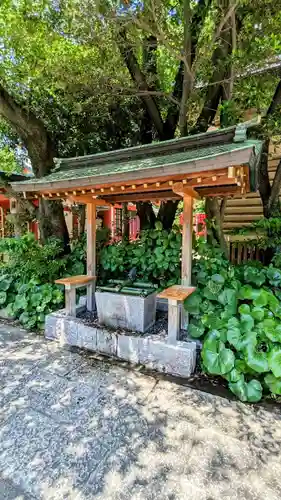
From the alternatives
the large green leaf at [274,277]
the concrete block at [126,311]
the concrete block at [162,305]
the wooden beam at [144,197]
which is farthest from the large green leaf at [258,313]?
the wooden beam at [144,197]

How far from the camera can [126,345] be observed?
3.29 metres

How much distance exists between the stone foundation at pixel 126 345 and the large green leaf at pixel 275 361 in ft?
2.59

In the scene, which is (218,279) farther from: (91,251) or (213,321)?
(91,251)

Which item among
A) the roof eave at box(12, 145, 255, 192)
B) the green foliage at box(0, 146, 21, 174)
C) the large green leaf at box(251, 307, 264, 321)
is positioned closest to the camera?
the roof eave at box(12, 145, 255, 192)

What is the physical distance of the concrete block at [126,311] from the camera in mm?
3525

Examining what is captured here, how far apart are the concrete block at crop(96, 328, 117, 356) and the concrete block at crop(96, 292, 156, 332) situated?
0.25 metres

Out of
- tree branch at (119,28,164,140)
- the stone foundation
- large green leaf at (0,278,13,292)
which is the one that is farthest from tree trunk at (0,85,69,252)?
the stone foundation

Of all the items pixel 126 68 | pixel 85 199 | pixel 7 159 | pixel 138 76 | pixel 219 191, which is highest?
pixel 126 68

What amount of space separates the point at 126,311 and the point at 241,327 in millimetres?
1510

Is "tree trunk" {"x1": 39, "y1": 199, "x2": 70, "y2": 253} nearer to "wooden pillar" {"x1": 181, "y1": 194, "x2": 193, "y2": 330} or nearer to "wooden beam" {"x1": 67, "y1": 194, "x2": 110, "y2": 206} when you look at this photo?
"wooden beam" {"x1": 67, "y1": 194, "x2": 110, "y2": 206}

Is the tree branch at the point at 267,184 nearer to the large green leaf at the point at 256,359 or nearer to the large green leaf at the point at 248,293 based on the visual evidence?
the large green leaf at the point at 248,293

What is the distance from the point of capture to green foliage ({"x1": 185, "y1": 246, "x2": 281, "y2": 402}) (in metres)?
2.50

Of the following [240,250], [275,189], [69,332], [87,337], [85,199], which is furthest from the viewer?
[240,250]

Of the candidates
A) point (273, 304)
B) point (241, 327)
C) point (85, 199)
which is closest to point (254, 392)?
point (241, 327)
